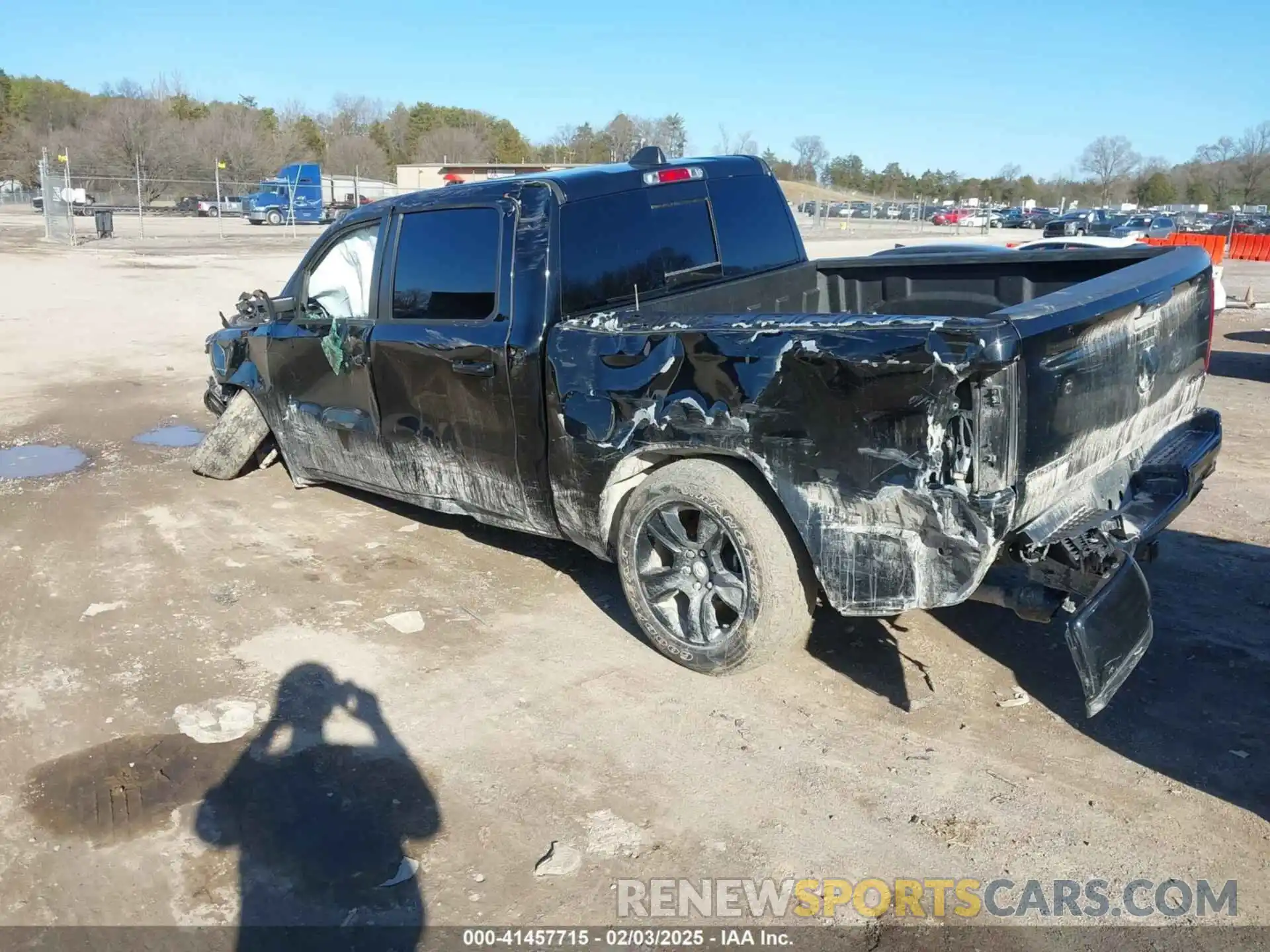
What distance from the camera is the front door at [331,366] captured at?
17.7ft

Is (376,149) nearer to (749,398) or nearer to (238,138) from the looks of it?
(238,138)

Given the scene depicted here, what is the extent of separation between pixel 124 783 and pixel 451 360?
2.17 metres

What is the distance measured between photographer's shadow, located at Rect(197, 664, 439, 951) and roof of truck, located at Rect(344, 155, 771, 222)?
2.28 m

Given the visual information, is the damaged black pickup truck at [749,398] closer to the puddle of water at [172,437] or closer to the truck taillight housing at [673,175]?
the truck taillight housing at [673,175]

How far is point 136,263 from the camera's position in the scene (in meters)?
24.5

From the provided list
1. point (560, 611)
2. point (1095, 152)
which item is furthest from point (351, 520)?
point (1095, 152)

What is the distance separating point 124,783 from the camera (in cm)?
353

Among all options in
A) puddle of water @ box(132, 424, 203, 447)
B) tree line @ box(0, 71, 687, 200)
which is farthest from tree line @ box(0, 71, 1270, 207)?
puddle of water @ box(132, 424, 203, 447)

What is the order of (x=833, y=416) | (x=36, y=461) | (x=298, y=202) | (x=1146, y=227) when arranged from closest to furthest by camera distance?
(x=833, y=416) → (x=36, y=461) → (x=1146, y=227) → (x=298, y=202)

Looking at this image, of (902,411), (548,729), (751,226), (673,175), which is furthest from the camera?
(751,226)

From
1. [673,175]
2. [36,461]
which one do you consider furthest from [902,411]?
[36,461]

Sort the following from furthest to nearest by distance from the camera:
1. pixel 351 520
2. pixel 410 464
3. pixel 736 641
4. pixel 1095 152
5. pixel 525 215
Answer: pixel 1095 152 < pixel 351 520 < pixel 410 464 < pixel 525 215 < pixel 736 641

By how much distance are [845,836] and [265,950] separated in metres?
1.70

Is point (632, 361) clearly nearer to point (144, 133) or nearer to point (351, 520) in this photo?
point (351, 520)
